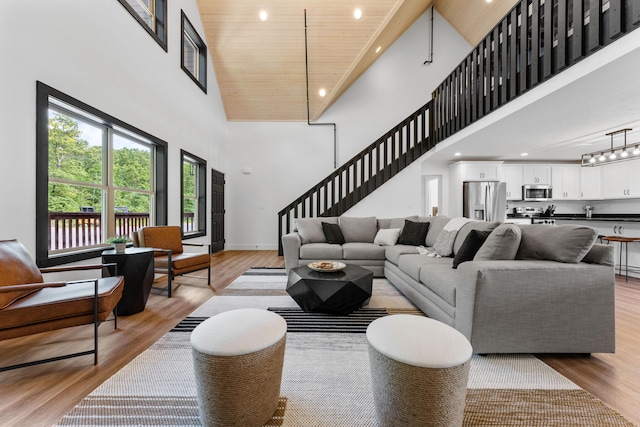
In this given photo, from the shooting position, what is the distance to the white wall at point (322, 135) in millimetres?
6918

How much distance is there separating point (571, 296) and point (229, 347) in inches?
86.3

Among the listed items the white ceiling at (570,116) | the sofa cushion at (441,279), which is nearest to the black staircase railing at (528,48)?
the white ceiling at (570,116)

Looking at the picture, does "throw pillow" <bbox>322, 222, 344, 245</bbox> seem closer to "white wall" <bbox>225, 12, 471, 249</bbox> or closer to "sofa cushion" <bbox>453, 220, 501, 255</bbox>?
"sofa cushion" <bbox>453, 220, 501, 255</bbox>

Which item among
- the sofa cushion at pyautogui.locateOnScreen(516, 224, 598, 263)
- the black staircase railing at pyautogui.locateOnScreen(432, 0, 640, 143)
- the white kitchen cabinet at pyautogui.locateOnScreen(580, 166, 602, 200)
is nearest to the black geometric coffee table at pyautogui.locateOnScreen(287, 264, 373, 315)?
the sofa cushion at pyautogui.locateOnScreen(516, 224, 598, 263)

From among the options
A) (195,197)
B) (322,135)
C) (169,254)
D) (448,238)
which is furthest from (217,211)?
(448,238)

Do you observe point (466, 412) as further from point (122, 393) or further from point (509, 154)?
point (509, 154)

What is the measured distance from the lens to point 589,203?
6320 mm

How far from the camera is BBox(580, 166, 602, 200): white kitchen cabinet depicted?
5887 mm

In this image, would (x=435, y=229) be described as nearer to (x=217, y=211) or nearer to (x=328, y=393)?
(x=328, y=393)

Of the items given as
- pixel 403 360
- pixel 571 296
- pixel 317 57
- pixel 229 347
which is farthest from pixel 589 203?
pixel 229 347

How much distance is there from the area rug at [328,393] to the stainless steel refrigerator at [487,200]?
4599mm

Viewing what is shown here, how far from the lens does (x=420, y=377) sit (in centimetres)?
107

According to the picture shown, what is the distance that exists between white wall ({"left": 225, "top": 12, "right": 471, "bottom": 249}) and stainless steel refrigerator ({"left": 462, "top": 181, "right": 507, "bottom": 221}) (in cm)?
258

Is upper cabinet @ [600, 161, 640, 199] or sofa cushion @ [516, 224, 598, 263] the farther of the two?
upper cabinet @ [600, 161, 640, 199]
